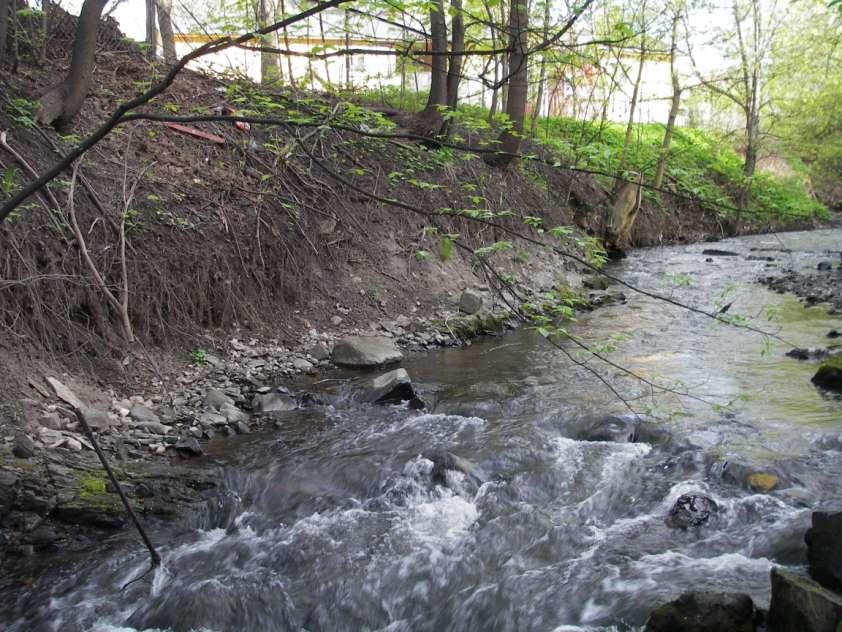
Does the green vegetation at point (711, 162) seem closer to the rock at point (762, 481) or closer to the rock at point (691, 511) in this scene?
the rock at point (762, 481)

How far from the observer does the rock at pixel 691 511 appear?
4812mm

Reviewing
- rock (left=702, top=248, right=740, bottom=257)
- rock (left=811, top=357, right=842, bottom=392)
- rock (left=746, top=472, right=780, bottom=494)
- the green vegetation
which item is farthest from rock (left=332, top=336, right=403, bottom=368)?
the green vegetation

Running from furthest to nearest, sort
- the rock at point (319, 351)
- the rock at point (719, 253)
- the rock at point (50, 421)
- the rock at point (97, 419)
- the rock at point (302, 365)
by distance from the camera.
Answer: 1. the rock at point (719, 253)
2. the rock at point (319, 351)
3. the rock at point (302, 365)
4. the rock at point (97, 419)
5. the rock at point (50, 421)

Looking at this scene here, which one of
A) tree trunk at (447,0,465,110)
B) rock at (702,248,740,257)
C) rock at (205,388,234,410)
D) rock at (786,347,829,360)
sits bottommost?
rock at (205,388,234,410)

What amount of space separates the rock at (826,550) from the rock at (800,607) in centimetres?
38

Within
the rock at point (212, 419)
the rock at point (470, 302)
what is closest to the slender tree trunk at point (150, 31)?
the rock at point (470, 302)

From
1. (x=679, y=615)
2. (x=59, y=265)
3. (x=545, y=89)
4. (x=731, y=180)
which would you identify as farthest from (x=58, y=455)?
(x=731, y=180)

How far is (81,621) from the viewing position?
3973 mm

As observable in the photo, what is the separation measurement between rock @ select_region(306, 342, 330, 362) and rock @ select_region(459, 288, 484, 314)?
280 cm

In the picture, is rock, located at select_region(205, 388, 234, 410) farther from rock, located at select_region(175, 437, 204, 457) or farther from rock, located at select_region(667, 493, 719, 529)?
rock, located at select_region(667, 493, 719, 529)

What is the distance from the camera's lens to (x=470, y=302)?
10531mm

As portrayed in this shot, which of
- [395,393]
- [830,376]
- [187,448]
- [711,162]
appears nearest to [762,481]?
[830,376]

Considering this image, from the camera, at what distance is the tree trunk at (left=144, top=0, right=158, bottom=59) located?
11.2 meters

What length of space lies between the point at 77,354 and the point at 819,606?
637 centimetres
